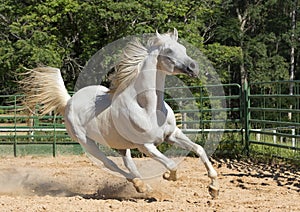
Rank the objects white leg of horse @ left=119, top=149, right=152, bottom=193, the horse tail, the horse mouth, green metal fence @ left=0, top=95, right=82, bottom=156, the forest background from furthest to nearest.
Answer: the forest background → green metal fence @ left=0, top=95, right=82, bottom=156 → the horse tail → white leg of horse @ left=119, top=149, right=152, bottom=193 → the horse mouth

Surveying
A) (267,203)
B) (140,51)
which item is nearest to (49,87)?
(140,51)

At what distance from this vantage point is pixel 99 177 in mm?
7969

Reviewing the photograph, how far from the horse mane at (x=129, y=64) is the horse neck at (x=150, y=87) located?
0.33 ft

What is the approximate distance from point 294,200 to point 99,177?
322 centimetres

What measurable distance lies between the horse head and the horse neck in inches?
3.0

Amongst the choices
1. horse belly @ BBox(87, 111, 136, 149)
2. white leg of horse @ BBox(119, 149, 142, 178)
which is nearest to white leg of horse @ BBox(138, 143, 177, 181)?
horse belly @ BBox(87, 111, 136, 149)

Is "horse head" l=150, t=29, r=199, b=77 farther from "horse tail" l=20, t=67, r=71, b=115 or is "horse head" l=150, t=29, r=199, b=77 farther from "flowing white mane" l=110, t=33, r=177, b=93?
"horse tail" l=20, t=67, r=71, b=115

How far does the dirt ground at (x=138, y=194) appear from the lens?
16.9ft

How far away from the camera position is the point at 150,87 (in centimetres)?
549

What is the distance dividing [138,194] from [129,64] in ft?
5.23

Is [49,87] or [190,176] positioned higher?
[49,87]

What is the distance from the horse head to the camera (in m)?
5.27

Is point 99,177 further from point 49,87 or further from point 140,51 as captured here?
point 140,51

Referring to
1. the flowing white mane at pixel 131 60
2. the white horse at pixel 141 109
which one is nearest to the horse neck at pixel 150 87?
the white horse at pixel 141 109
